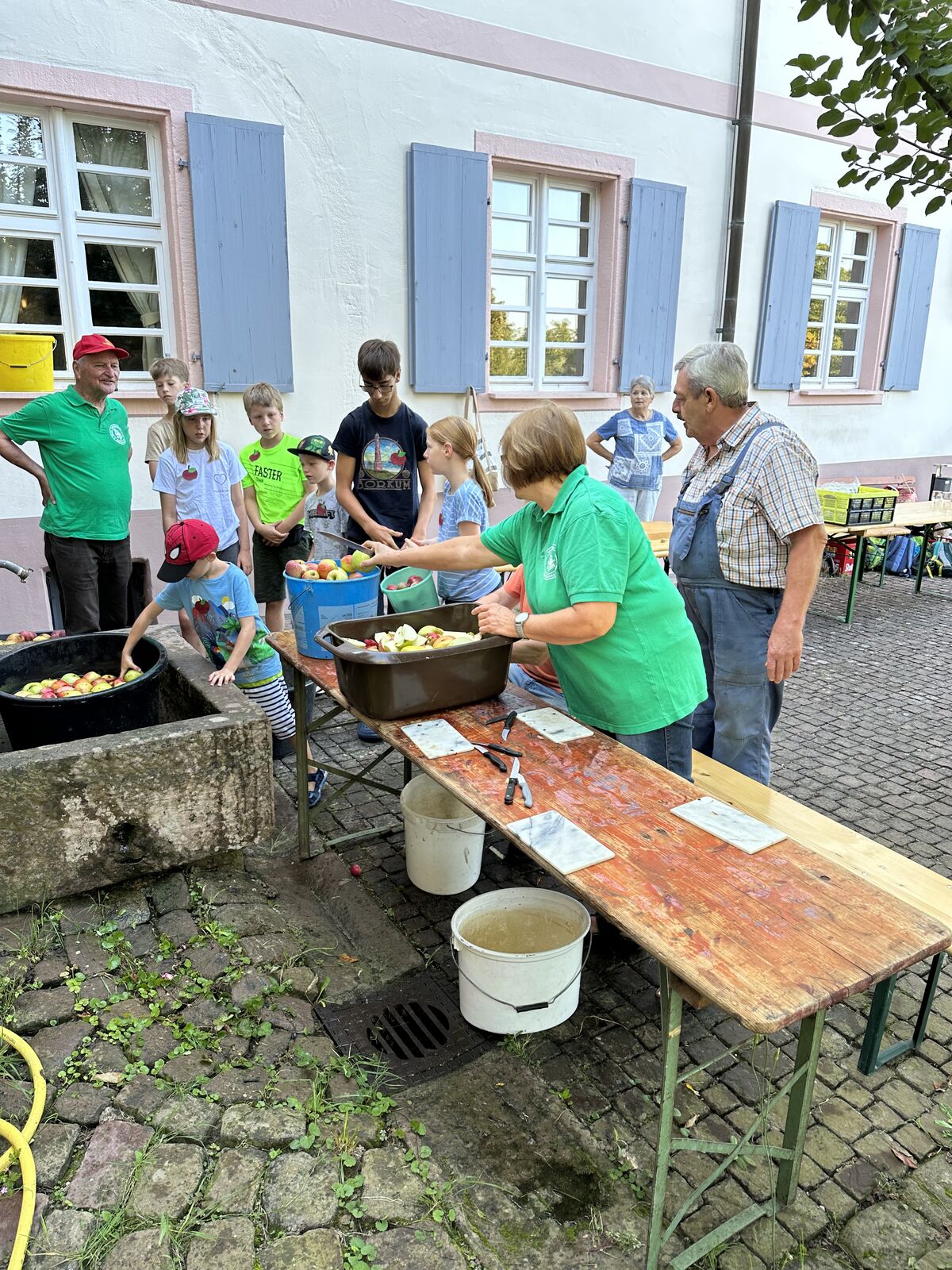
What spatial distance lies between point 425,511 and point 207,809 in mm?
2370

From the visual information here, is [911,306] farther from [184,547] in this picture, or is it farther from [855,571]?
[184,547]

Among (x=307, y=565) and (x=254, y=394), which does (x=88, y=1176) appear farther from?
(x=254, y=394)

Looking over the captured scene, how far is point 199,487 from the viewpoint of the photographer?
16.5ft

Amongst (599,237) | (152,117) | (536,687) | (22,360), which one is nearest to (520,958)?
(536,687)

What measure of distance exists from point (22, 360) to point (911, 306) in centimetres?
1027

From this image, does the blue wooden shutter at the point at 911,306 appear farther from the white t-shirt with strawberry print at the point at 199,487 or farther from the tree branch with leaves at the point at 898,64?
the tree branch with leaves at the point at 898,64

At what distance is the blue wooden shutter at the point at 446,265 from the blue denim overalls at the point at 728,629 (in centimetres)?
443

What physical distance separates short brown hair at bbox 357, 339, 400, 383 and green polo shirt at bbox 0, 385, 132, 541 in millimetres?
1547

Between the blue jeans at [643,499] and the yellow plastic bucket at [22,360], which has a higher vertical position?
the yellow plastic bucket at [22,360]

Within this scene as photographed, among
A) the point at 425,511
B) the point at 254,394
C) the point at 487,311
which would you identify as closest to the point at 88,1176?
the point at 425,511

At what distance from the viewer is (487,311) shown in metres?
7.58

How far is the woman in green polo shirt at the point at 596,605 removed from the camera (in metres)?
2.49

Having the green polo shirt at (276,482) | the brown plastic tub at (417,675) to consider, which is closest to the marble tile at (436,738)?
the brown plastic tub at (417,675)

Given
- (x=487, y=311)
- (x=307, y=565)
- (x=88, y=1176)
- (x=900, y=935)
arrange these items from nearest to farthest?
(x=900, y=935) < (x=88, y=1176) < (x=307, y=565) < (x=487, y=311)
